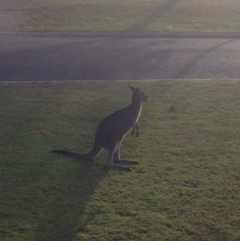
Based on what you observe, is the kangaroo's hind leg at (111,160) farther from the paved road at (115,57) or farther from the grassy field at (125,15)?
the grassy field at (125,15)

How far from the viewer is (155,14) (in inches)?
887

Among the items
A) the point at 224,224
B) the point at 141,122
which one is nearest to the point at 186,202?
the point at 224,224

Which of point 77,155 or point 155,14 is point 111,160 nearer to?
point 77,155

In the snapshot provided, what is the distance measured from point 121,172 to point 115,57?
7445 mm

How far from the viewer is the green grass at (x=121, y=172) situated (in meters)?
6.20

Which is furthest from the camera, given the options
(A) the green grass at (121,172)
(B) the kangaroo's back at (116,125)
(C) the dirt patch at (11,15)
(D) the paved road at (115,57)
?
(C) the dirt patch at (11,15)

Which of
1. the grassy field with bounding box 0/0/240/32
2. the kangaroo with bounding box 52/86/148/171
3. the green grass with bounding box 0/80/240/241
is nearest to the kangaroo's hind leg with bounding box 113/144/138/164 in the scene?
the kangaroo with bounding box 52/86/148/171

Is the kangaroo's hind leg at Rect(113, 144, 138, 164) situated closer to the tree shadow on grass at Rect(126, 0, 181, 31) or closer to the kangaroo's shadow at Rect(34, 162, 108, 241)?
the kangaroo's shadow at Rect(34, 162, 108, 241)

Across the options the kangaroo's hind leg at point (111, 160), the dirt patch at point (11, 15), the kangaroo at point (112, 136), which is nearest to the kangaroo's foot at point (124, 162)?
the kangaroo at point (112, 136)

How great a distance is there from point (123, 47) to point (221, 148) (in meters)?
8.39

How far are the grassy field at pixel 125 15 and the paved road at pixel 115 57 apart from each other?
132 centimetres

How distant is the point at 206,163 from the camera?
788 cm

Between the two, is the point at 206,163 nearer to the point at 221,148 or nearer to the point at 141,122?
the point at 221,148

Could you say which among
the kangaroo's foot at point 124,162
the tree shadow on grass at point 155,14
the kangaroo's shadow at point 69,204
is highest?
the tree shadow on grass at point 155,14
